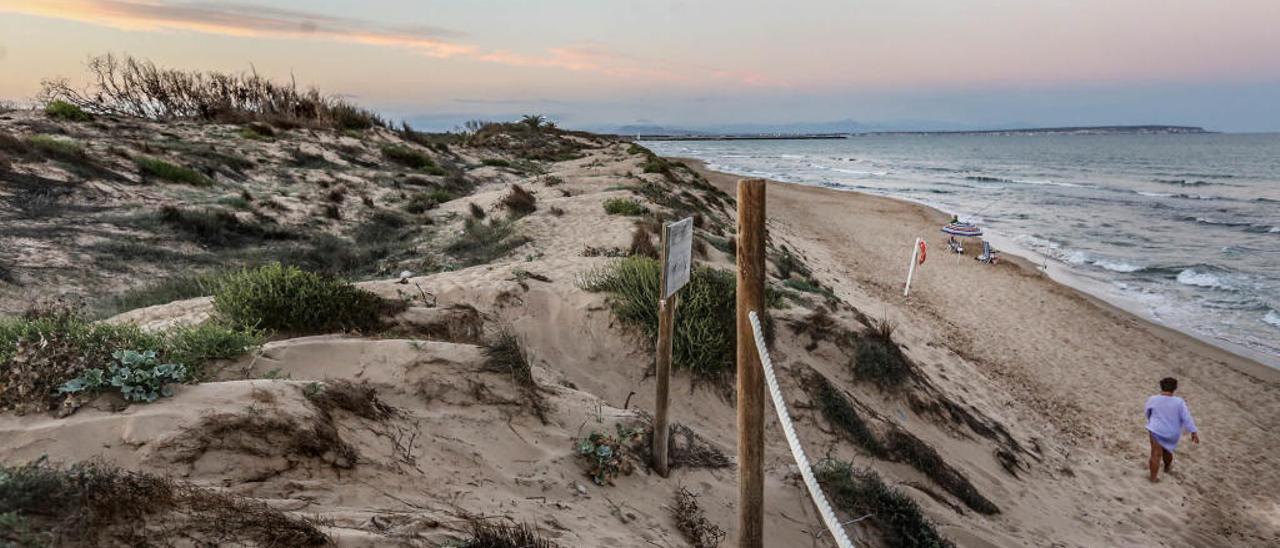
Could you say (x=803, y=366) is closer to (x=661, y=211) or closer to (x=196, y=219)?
(x=661, y=211)

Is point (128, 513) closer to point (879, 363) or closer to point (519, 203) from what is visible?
point (879, 363)

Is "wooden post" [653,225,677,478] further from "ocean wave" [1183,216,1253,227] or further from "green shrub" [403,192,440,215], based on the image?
"ocean wave" [1183,216,1253,227]

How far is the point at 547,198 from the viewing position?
16016 mm

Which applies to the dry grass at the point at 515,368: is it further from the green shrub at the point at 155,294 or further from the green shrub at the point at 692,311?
the green shrub at the point at 155,294

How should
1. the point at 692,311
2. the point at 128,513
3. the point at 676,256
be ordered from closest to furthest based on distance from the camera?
the point at 128,513
the point at 676,256
the point at 692,311

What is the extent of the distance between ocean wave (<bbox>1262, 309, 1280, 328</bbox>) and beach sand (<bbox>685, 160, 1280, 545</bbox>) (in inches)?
117

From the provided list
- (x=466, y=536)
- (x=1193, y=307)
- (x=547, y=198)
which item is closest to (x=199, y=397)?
(x=466, y=536)

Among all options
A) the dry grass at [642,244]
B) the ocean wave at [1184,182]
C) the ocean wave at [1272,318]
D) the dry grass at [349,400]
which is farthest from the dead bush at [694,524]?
the ocean wave at [1184,182]

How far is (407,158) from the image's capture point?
22.0 m

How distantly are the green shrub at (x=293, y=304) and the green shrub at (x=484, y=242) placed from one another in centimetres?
405

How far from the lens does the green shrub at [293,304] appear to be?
5133mm

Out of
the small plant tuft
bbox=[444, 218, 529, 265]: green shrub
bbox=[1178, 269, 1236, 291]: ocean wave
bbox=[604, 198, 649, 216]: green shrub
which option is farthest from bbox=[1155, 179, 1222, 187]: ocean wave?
bbox=[444, 218, 529, 265]: green shrub

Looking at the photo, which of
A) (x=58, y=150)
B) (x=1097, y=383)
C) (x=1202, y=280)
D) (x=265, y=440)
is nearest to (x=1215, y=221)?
(x=1202, y=280)

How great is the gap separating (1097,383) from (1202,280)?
36.9ft
